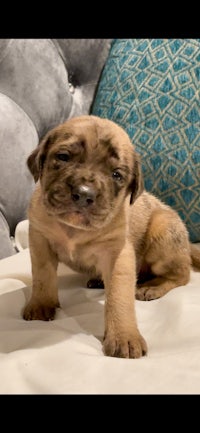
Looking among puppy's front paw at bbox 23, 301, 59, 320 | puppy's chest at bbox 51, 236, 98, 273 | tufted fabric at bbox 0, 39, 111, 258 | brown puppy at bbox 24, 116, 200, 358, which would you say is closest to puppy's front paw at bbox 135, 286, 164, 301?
brown puppy at bbox 24, 116, 200, 358

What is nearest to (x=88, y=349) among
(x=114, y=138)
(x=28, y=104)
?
(x=114, y=138)

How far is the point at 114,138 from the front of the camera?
2.04m

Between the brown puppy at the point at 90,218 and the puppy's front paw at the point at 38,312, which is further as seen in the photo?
the puppy's front paw at the point at 38,312

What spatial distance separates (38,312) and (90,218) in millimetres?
506

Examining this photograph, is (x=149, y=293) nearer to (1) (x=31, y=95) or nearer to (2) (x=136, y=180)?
(2) (x=136, y=180)

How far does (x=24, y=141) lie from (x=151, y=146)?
804 millimetres

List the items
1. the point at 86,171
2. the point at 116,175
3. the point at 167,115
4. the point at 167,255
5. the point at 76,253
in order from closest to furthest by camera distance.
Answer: the point at 86,171 → the point at 116,175 → the point at 76,253 → the point at 167,255 → the point at 167,115

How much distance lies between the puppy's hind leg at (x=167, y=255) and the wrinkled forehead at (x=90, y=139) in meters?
0.62

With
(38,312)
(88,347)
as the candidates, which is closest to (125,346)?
(88,347)

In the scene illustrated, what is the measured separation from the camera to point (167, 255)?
258 cm

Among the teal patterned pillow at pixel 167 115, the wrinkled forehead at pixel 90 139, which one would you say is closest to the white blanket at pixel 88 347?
the wrinkled forehead at pixel 90 139

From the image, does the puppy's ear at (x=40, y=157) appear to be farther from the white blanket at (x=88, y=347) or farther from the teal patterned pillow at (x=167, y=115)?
the teal patterned pillow at (x=167, y=115)

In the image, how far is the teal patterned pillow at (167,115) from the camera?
3.14 meters
